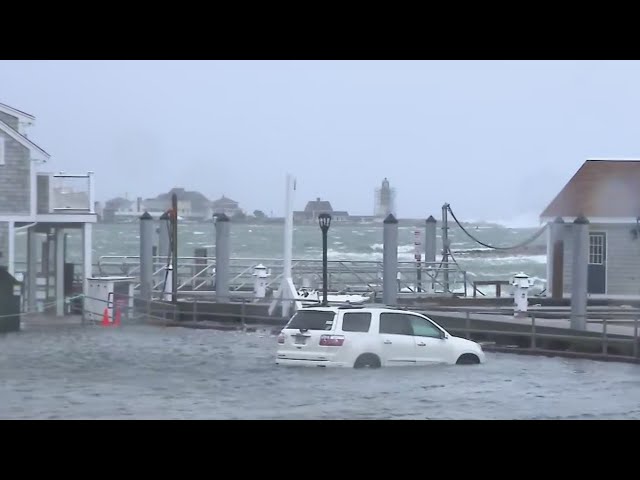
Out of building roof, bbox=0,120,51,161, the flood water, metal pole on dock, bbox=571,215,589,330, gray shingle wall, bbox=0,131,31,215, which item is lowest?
the flood water

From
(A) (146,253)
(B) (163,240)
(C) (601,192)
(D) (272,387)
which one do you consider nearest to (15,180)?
(A) (146,253)

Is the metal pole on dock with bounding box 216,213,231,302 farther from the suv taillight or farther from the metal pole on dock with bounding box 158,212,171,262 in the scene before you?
the suv taillight

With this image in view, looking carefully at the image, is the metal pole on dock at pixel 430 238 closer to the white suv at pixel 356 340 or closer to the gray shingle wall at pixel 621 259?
the gray shingle wall at pixel 621 259

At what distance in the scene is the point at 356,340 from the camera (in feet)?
62.4

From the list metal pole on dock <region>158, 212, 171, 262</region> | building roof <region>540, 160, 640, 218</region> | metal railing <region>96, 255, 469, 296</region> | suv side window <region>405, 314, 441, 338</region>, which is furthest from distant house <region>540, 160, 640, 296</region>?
suv side window <region>405, 314, 441, 338</region>

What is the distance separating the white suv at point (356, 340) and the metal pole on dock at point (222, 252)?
10.9 m

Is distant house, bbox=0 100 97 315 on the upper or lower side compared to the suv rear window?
upper

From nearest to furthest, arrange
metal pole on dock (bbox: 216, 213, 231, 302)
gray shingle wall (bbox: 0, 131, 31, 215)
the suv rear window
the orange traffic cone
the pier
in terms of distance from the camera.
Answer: the suv rear window
the pier
gray shingle wall (bbox: 0, 131, 31, 215)
the orange traffic cone
metal pole on dock (bbox: 216, 213, 231, 302)

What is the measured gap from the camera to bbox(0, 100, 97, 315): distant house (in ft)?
96.2

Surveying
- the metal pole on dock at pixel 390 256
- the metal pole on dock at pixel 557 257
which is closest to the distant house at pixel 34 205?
the metal pole on dock at pixel 390 256

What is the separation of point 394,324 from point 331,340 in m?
1.33
